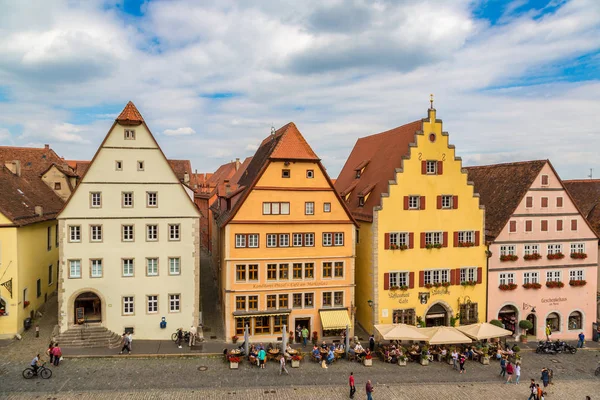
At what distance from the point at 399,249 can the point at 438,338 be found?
7159mm

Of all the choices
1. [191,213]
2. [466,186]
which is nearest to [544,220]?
[466,186]

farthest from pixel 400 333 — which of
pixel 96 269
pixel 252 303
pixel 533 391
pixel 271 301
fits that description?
pixel 96 269

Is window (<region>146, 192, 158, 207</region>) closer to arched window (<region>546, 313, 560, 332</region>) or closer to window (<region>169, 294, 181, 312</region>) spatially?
window (<region>169, 294, 181, 312</region>)

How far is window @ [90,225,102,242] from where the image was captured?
3178 cm

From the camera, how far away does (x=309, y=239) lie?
3394cm

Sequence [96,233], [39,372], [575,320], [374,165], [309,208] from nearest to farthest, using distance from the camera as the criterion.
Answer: [39,372] < [96,233] < [309,208] < [575,320] < [374,165]

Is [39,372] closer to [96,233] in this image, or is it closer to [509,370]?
[96,233]

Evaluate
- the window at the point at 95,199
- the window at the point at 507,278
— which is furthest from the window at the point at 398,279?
the window at the point at 95,199

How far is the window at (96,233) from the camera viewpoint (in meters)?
31.8

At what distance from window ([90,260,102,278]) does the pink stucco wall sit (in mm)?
30181

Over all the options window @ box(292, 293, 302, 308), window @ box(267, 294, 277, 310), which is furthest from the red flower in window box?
window @ box(267, 294, 277, 310)

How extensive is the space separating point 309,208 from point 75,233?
17.0m

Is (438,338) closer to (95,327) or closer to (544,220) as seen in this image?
(544,220)

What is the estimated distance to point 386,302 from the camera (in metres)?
34.6
